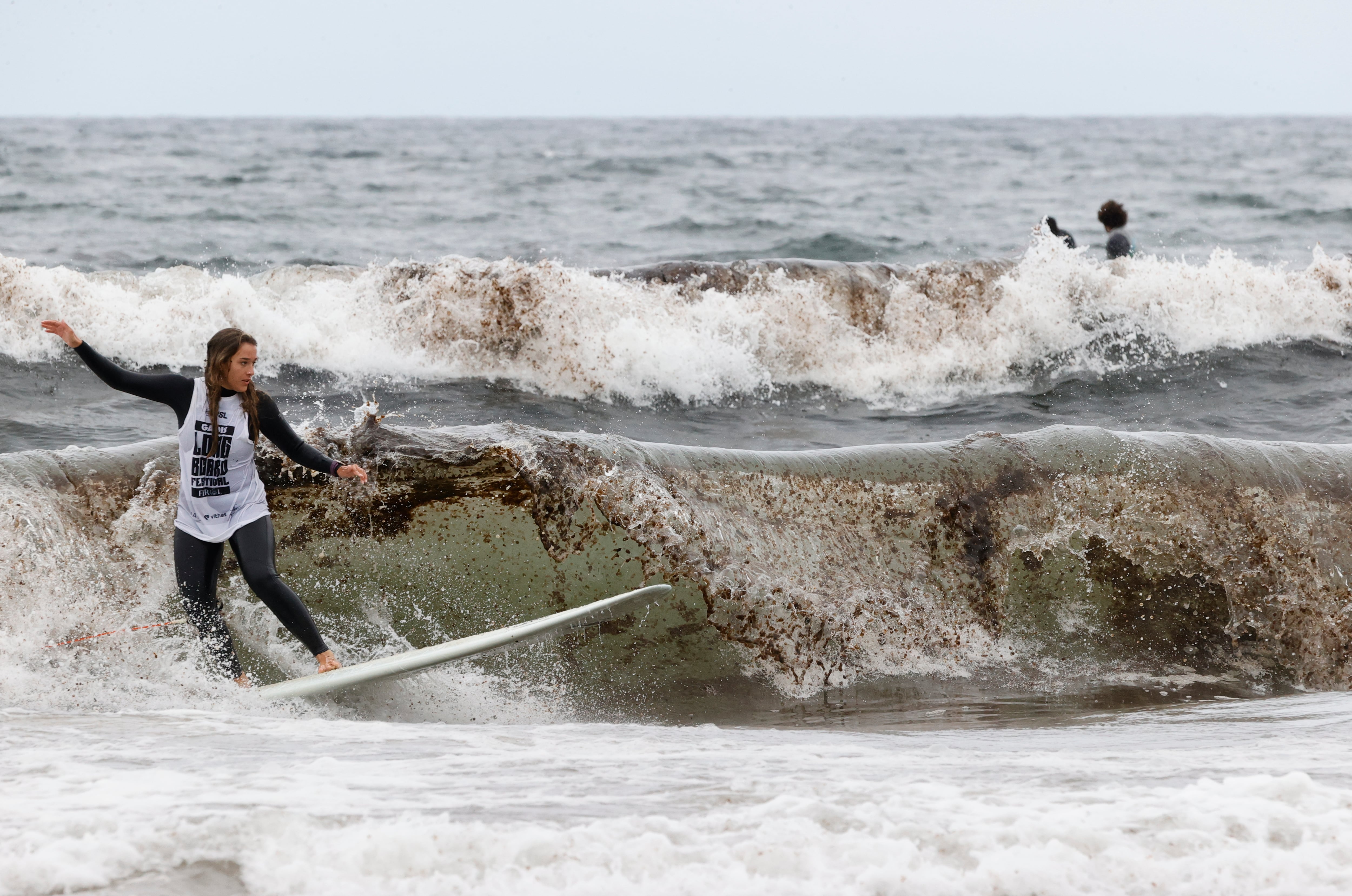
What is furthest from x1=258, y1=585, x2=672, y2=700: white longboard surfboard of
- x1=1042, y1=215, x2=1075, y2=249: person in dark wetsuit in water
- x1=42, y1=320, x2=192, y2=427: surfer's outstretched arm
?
x1=1042, y1=215, x2=1075, y2=249: person in dark wetsuit in water

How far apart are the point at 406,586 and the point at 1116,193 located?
23.9m

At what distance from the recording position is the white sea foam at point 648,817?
2.35m

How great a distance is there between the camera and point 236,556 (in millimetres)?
4184

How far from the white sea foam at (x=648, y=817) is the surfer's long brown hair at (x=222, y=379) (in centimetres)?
115

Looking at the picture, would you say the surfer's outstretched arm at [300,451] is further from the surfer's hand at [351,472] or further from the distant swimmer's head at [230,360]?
the distant swimmer's head at [230,360]

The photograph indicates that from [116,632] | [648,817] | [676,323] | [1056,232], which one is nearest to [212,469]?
[116,632]

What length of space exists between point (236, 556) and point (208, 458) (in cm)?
43

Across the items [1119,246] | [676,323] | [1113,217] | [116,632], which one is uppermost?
[1113,217]

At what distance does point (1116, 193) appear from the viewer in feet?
81.2

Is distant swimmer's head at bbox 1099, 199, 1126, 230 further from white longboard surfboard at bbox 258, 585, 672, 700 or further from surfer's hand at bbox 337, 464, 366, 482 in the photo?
surfer's hand at bbox 337, 464, 366, 482

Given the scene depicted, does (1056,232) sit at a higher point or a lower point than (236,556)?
higher

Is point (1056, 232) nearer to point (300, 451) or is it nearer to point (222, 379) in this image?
point (300, 451)

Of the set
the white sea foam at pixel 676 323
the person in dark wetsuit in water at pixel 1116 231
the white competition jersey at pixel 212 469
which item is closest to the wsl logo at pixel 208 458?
the white competition jersey at pixel 212 469

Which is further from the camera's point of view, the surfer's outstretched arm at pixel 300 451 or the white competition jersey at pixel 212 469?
the surfer's outstretched arm at pixel 300 451
